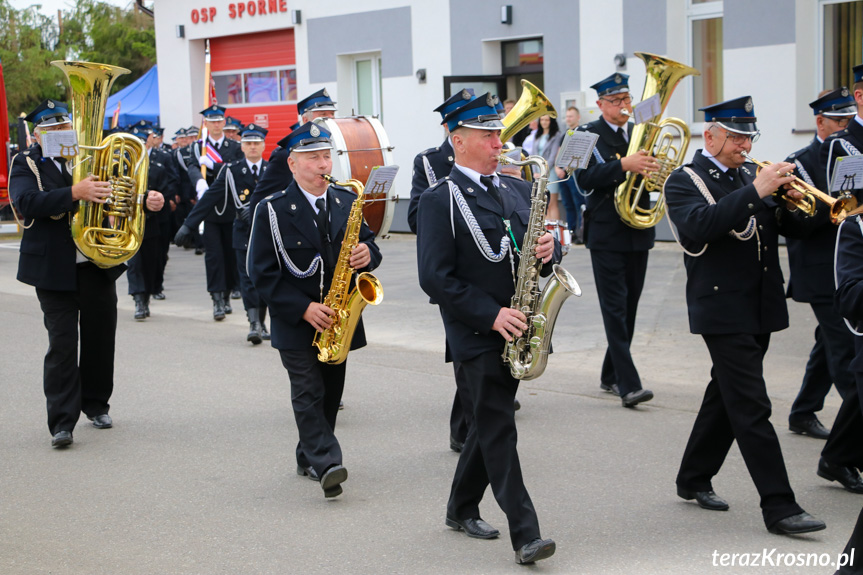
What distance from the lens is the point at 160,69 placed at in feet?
80.3

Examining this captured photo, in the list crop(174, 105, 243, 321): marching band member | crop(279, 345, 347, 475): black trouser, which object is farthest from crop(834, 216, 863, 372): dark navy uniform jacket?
crop(174, 105, 243, 321): marching band member

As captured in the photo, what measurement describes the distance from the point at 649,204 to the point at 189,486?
383 cm

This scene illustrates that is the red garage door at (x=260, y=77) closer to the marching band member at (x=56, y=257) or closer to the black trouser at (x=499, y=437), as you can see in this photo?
the marching band member at (x=56, y=257)

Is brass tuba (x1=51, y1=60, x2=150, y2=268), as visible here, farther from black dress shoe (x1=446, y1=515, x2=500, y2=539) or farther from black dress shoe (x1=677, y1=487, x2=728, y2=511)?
black dress shoe (x1=677, y1=487, x2=728, y2=511)

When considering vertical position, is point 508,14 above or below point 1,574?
above

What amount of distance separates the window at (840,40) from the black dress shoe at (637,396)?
8.76 m

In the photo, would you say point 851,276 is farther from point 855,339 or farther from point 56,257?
point 56,257

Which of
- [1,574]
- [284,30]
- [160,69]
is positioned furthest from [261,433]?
[160,69]

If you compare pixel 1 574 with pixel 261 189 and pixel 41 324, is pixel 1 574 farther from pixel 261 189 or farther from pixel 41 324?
pixel 41 324

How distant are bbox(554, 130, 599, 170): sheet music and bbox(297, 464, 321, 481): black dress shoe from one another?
2281 millimetres

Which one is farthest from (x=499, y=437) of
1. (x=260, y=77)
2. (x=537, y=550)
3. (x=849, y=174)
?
(x=260, y=77)

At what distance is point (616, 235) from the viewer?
7.84 m

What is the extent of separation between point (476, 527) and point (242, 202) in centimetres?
661

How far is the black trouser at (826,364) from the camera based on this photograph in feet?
20.2
